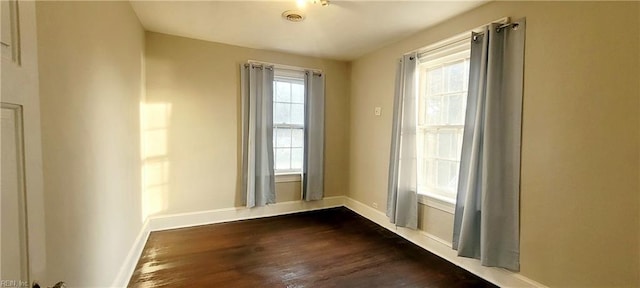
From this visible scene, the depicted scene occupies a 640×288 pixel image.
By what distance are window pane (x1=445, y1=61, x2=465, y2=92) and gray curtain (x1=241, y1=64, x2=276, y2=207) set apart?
2152mm

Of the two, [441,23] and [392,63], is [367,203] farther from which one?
[441,23]

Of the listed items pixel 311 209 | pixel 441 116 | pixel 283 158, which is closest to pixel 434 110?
pixel 441 116

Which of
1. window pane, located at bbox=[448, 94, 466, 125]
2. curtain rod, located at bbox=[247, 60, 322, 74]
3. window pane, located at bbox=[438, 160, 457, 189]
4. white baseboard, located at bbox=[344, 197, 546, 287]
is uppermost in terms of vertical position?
curtain rod, located at bbox=[247, 60, 322, 74]

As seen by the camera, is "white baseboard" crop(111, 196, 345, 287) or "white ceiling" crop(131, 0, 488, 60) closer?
"white ceiling" crop(131, 0, 488, 60)

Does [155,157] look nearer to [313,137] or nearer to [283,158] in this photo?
[283,158]

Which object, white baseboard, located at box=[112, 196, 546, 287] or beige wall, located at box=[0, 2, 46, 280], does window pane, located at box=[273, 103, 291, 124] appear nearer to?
white baseboard, located at box=[112, 196, 546, 287]

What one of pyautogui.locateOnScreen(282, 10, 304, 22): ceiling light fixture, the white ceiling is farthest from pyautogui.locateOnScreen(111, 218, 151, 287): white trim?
pyautogui.locateOnScreen(282, 10, 304, 22): ceiling light fixture

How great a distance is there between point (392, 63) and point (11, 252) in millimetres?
3395

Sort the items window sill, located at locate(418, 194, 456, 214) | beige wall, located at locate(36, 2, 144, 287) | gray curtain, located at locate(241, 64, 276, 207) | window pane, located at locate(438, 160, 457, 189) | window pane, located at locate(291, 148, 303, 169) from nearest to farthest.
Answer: beige wall, located at locate(36, 2, 144, 287) → window sill, located at locate(418, 194, 456, 214) → window pane, located at locate(438, 160, 457, 189) → gray curtain, located at locate(241, 64, 276, 207) → window pane, located at locate(291, 148, 303, 169)

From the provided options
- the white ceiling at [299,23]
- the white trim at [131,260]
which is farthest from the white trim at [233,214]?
the white ceiling at [299,23]

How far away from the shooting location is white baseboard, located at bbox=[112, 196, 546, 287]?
218cm

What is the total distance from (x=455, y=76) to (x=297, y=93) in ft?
6.95

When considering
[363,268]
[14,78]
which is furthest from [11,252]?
[363,268]

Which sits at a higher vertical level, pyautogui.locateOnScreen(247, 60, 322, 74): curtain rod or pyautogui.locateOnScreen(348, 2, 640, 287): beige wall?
pyautogui.locateOnScreen(247, 60, 322, 74): curtain rod
